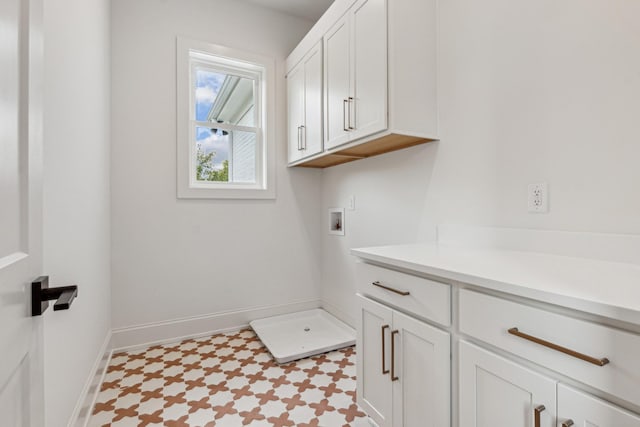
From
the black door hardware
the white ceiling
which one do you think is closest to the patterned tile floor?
the black door hardware

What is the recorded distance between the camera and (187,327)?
2408 mm

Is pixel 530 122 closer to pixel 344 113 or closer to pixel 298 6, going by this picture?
pixel 344 113

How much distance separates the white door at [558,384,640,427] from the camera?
0.61 m

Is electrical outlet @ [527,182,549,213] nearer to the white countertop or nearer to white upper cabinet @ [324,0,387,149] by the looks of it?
the white countertop

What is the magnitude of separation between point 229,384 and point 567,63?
224 centimetres

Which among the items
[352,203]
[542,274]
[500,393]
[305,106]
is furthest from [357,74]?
[500,393]

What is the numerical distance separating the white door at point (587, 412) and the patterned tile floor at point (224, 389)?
3.34 feet

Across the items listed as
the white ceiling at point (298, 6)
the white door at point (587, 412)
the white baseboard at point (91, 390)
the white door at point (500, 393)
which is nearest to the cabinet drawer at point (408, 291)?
the white door at point (500, 393)

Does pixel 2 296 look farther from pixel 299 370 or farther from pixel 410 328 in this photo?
pixel 299 370

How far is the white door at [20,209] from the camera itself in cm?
49

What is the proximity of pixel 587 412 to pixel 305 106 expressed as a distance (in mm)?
2220

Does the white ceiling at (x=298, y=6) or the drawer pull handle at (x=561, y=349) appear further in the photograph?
the white ceiling at (x=298, y=6)

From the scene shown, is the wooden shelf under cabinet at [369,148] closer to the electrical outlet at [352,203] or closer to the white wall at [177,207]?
the electrical outlet at [352,203]

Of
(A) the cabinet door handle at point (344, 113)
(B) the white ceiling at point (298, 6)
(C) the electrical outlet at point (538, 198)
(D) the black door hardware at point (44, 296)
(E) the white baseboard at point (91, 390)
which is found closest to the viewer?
(D) the black door hardware at point (44, 296)
